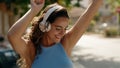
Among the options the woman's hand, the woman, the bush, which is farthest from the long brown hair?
the bush

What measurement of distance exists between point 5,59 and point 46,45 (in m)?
4.30

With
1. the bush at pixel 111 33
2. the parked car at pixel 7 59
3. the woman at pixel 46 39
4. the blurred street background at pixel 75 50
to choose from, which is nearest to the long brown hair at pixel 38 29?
the woman at pixel 46 39

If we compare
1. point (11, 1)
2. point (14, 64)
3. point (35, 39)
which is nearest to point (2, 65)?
point (14, 64)

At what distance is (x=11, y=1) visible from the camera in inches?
696

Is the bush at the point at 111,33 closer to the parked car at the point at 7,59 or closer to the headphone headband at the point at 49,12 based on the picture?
the parked car at the point at 7,59

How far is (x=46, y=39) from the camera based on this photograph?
2.98 meters

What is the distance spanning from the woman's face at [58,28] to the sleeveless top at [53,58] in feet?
0.24

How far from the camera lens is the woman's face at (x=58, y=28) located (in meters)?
2.88

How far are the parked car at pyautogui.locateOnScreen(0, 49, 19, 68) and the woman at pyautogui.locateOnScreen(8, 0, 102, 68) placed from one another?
13.1 feet

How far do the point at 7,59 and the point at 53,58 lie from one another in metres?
4.37

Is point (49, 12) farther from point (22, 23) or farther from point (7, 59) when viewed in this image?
point (7, 59)

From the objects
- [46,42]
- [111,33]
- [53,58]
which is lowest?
[53,58]

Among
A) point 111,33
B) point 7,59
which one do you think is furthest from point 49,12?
point 111,33

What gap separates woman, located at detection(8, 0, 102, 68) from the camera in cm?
281
